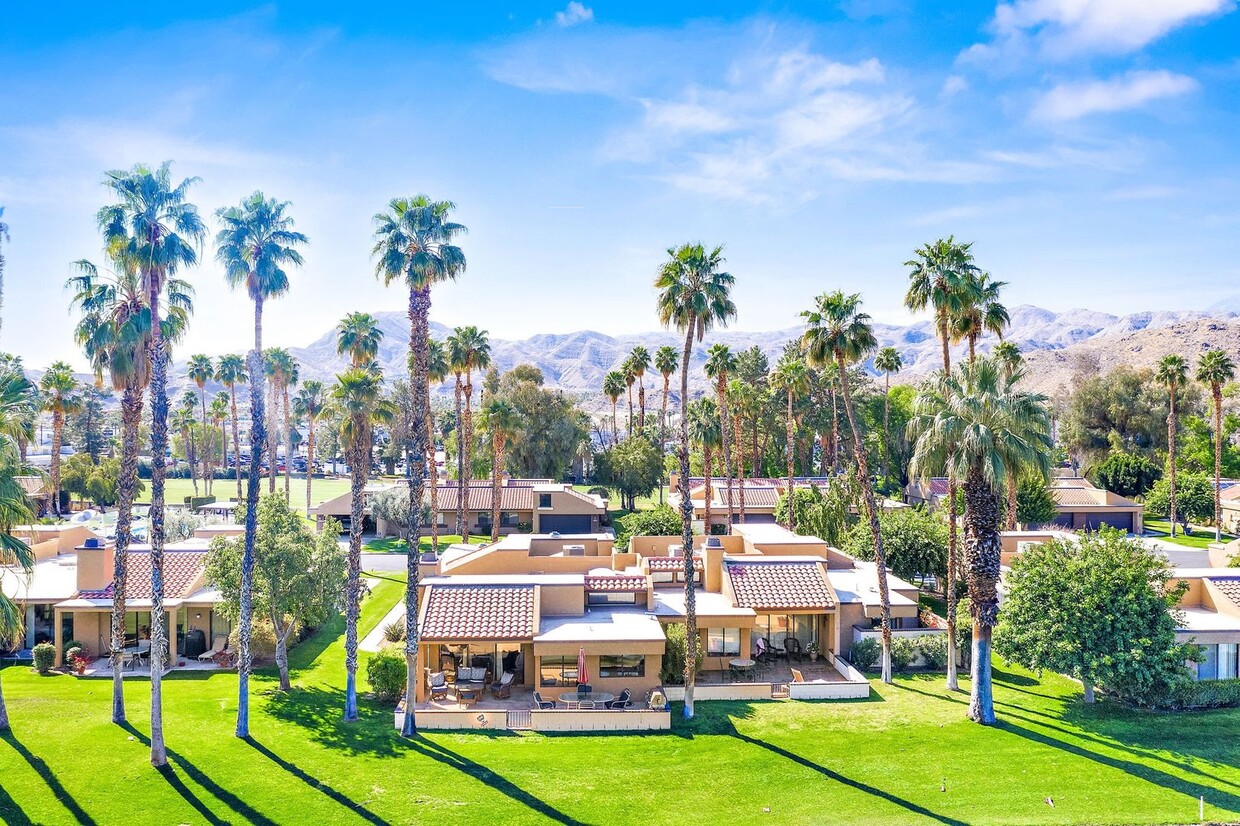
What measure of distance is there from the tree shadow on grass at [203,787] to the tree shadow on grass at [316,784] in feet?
5.19

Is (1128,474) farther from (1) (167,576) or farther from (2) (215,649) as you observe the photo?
(1) (167,576)

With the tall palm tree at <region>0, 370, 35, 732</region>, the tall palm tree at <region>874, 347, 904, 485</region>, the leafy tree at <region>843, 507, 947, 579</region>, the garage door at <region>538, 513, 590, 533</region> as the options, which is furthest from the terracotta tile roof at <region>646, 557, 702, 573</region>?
the tall palm tree at <region>874, 347, 904, 485</region>

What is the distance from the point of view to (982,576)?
25.2m

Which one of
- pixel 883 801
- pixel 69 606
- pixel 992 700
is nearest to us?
pixel 883 801

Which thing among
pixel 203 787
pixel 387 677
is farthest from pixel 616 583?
pixel 203 787

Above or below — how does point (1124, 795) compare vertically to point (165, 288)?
below

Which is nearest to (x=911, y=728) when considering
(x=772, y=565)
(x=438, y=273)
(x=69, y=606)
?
(x=772, y=565)

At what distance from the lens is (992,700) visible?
85.5ft

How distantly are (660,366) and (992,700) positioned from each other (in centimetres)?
4600

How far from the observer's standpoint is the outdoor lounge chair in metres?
30.8

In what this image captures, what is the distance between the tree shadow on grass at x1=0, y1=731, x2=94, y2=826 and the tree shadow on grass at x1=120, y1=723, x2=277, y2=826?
6.59 feet

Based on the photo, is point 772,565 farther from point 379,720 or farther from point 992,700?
point 379,720

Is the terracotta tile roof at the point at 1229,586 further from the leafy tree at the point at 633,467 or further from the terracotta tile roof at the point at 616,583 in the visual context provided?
the leafy tree at the point at 633,467

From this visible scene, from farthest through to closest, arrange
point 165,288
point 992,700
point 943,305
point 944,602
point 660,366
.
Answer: point 660,366 < point 944,602 < point 943,305 < point 992,700 < point 165,288
